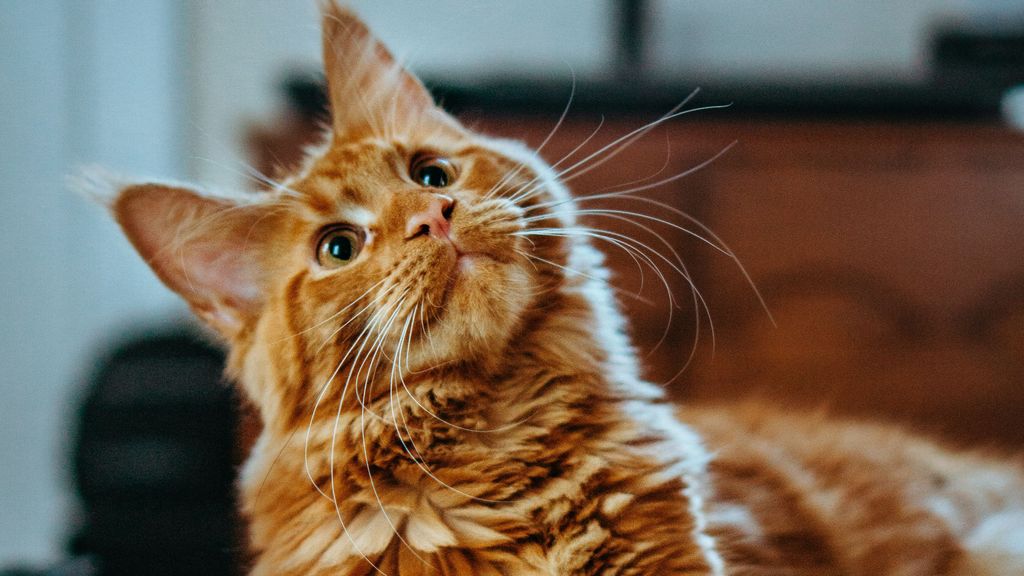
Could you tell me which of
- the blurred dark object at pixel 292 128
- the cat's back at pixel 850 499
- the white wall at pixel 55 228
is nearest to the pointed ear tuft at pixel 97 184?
the cat's back at pixel 850 499

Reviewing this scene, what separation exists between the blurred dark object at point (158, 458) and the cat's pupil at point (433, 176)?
2.65 ft

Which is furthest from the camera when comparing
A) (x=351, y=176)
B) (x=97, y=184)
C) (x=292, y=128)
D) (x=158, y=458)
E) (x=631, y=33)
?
(x=631, y=33)

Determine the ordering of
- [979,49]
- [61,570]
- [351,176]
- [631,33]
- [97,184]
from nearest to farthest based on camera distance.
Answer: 1. [97,184]
2. [351,176]
3. [61,570]
4. [979,49]
5. [631,33]

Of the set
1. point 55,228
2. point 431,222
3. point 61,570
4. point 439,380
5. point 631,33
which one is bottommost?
point 61,570

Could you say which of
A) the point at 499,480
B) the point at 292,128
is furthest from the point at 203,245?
the point at 292,128

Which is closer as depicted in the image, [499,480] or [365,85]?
[499,480]

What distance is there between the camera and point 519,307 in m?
0.69

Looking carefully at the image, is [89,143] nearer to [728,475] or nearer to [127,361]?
[127,361]

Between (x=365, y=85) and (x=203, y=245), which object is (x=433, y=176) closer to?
(x=365, y=85)

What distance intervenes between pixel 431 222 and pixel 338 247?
4.9 inches

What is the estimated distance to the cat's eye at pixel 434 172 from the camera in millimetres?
797

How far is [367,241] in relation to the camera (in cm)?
72

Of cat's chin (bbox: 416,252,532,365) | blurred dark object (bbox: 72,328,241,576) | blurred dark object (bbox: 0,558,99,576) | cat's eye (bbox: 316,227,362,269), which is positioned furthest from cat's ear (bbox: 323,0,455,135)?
blurred dark object (bbox: 72,328,241,576)

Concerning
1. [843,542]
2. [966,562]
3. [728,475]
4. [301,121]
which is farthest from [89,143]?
[966,562]
